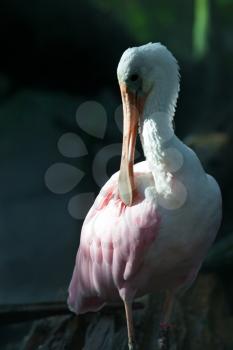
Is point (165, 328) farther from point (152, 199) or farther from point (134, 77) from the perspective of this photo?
point (134, 77)

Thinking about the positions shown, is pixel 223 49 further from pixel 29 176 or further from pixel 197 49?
pixel 29 176

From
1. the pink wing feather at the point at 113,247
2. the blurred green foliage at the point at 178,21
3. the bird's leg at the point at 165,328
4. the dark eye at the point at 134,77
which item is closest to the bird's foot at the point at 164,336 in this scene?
the bird's leg at the point at 165,328

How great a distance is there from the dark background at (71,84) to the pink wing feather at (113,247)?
2.14 m

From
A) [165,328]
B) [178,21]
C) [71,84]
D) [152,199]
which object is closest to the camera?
[152,199]

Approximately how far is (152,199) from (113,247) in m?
0.24

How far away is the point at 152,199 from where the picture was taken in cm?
249

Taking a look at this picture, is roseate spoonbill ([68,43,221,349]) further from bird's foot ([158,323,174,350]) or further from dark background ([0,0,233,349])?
dark background ([0,0,233,349])

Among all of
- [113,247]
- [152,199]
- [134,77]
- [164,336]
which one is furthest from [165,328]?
[134,77]

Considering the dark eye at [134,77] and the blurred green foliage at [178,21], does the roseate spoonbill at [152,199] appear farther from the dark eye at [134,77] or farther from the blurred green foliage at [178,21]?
the blurred green foliage at [178,21]

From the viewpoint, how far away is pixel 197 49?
5828 mm

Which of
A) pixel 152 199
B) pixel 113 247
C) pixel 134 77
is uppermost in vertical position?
pixel 134 77

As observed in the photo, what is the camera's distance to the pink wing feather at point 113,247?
2512 millimetres

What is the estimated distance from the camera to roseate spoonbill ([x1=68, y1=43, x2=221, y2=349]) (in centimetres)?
248

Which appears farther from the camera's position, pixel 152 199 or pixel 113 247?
pixel 113 247
